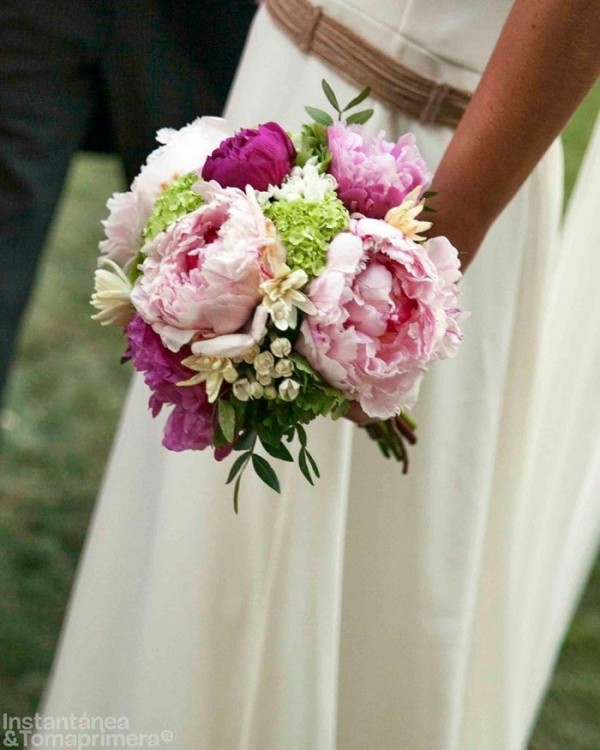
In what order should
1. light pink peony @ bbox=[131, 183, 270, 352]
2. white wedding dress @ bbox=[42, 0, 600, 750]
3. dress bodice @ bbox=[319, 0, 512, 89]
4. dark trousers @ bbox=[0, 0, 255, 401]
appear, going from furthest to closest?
dark trousers @ bbox=[0, 0, 255, 401]
white wedding dress @ bbox=[42, 0, 600, 750]
dress bodice @ bbox=[319, 0, 512, 89]
light pink peony @ bbox=[131, 183, 270, 352]

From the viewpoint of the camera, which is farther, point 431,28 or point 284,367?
point 431,28

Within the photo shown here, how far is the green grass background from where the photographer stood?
1.85m

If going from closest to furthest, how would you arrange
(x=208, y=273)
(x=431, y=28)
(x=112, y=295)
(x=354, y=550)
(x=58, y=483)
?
1. (x=208, y=273)
2. (x=112, y=295)
3. (x=431, y=28)
4. (x=354, y=550)
5. (x=58, y=483)

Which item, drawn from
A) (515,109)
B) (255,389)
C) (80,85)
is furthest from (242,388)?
(80,85)

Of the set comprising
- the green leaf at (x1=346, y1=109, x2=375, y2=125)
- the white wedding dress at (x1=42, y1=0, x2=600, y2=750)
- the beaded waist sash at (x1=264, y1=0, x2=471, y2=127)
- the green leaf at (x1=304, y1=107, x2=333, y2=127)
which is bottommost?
the white wedding dress at (x1=42, y1=0, x2=600, y2=750)

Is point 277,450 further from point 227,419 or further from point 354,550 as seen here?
point 354,550

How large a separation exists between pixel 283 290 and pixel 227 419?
12cm

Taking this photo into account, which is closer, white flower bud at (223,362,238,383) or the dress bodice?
white flower bud at (223,362,238,383)

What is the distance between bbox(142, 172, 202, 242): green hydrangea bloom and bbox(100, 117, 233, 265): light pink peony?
25 millimetres

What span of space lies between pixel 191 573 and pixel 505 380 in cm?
45

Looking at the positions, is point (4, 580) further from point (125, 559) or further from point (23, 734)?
point (125, 559)

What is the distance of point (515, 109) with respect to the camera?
92 centimetres

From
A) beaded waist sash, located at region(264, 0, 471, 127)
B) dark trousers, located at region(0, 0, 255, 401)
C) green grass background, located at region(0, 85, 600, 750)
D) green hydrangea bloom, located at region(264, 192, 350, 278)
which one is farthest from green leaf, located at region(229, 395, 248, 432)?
green grass background, located at region(0, 85, 600, 750)

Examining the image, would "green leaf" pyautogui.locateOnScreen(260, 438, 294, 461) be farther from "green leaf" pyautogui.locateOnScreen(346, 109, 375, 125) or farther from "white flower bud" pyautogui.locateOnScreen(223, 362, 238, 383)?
"green leaf" pyautogui.locateOnScreen(346, 109, 375, 125)
